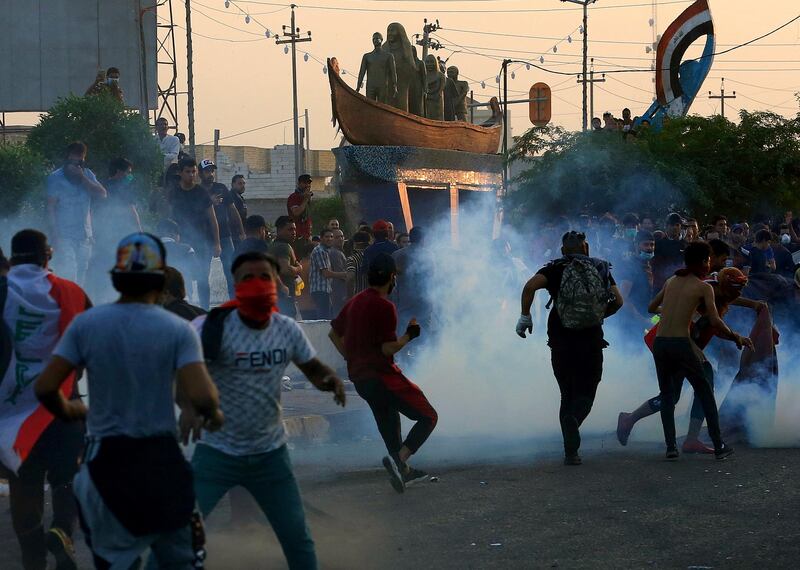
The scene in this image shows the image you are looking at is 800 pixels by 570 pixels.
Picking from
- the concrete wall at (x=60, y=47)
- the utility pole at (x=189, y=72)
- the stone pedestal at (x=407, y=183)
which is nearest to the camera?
the stone pedestal at (x=407, y=183)

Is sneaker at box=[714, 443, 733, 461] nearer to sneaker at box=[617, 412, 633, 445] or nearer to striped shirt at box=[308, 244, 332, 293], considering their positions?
sneaker at box=[617, 412, 633, 445]

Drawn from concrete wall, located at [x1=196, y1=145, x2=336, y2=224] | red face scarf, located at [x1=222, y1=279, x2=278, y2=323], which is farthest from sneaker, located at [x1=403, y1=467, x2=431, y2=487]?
concrete wall, located at [x1=196, y1=145, x2=336, y2=224]

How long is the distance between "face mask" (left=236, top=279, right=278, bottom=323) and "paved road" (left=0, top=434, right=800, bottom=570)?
5.40 feet

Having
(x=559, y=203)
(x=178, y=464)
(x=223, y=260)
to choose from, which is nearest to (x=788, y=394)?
(x=223, y=260)

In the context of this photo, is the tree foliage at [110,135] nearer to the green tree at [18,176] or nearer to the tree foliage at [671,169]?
the green tree at [18,176]

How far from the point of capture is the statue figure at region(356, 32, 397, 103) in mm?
25250

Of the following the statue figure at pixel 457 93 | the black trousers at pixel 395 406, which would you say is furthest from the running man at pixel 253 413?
the statue figure at pixel 457 93

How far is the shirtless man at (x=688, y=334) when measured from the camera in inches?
366

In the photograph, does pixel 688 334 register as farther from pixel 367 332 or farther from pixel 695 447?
pixel 367 332

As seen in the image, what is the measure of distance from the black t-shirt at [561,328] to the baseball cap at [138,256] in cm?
533

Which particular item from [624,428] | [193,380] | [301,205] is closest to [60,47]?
[301,205]

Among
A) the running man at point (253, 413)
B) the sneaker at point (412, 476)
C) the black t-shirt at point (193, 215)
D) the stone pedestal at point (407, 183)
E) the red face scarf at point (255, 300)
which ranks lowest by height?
the sneaker at point (412, 476)

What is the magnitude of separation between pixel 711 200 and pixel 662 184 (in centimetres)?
136

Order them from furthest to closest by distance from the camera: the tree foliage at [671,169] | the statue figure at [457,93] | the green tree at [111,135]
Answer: the tree foliage at [671,169]
the statue figure at [457,93]
the green tree at [111,135]
